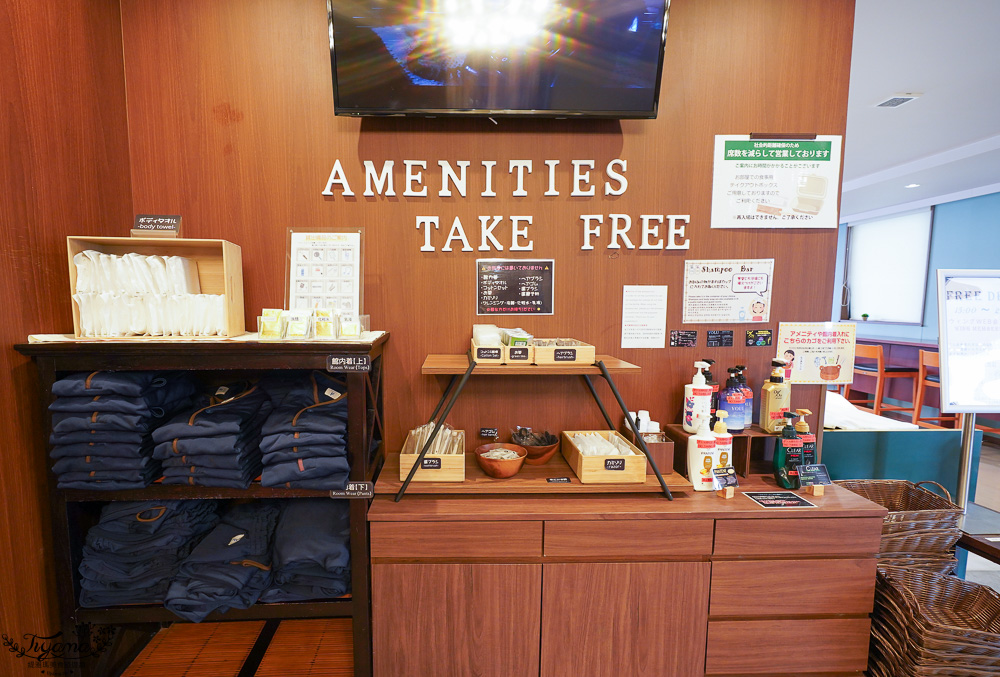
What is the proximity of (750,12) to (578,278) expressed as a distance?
144 centimetres

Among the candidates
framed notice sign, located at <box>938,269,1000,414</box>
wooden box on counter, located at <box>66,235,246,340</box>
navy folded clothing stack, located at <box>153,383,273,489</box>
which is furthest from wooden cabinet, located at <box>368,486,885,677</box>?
framed notice sign, located at <box>938,269,1000,414</box>

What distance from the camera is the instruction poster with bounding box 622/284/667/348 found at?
2002 mm

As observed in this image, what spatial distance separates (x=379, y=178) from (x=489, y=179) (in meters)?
0.50

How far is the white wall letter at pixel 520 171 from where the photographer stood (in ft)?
6.31

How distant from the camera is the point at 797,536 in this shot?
1.60 metres

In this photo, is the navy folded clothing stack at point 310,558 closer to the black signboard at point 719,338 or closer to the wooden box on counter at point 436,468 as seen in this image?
the wooden box on counter at point 436,468

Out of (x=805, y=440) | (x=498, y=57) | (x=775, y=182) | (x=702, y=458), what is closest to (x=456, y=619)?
(x=702, y=458)

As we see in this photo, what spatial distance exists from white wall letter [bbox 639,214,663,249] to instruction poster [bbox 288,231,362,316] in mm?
1311

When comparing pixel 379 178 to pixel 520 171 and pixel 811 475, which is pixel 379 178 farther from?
pixel 811 475

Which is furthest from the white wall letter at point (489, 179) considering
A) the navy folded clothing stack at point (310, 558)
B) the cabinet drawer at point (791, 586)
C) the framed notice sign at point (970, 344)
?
the framed notice sign at point (970, 344)

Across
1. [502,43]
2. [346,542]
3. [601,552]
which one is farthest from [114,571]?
[502,43]

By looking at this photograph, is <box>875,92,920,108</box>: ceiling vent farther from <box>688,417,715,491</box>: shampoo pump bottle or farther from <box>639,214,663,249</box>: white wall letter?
<box>688,417,715,491</box>: shampoo pump bottle

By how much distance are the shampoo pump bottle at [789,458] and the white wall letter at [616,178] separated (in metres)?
1.27

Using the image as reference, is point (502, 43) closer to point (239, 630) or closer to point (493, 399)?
point (493, 399)
